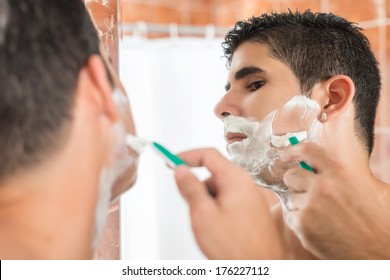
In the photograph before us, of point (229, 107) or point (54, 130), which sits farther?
point (229, 107)

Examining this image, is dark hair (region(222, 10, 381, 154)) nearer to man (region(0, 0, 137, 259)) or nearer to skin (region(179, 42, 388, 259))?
skin (region(179, 42, 388, 259))

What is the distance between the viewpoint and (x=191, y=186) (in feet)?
1.77

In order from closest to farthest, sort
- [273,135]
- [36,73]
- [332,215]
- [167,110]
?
[36,73], [332,215], [273,135], [167,110]

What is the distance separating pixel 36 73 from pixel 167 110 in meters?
0.88

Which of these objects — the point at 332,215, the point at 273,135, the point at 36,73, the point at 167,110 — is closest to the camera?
the point at 36,73

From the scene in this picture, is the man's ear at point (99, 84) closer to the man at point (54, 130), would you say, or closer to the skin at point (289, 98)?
the man at point (54, 130)

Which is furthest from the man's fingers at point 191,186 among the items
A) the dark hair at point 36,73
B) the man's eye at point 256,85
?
the man's eye at point 256,85

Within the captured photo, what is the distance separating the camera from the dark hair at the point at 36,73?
0.46 metres

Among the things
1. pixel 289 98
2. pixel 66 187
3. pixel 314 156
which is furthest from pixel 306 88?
pixel 66 187

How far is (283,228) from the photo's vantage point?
64 centimetres

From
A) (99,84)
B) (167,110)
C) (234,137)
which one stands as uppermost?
(99,84)

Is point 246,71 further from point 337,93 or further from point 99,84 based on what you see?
point 99,84

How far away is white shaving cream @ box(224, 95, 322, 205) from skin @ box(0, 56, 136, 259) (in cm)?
27
